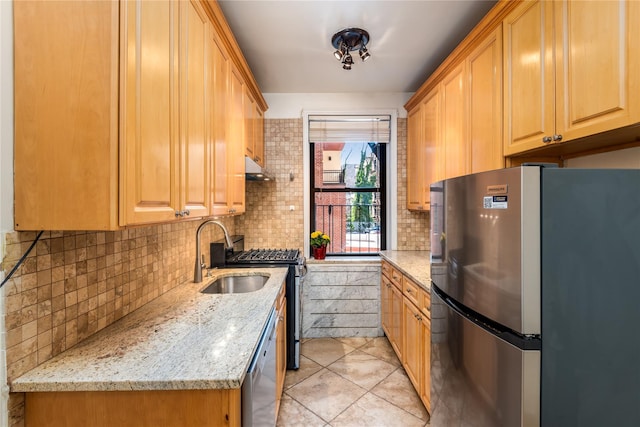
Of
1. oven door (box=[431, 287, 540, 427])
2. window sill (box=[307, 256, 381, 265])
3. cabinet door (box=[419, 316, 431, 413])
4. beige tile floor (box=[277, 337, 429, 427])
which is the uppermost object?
window sill (box=[307, 256, 381, 265])

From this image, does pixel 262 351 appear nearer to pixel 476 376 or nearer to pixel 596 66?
pixel 476 376

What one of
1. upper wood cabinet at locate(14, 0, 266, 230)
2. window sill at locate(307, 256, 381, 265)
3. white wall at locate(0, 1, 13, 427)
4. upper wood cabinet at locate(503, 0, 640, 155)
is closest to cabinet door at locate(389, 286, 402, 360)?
window sill at locate(307, 256, 381, 265)

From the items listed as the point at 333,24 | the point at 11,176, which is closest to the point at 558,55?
the point at 333,24

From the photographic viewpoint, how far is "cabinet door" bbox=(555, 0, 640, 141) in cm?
105

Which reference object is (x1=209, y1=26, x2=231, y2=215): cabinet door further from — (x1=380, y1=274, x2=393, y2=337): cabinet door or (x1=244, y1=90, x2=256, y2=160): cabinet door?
(x1=380, y1=274, x2=393, y2=337): cabinet door

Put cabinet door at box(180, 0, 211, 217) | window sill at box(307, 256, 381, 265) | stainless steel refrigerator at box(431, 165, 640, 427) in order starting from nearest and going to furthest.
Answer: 1. stainless steel refrigerator at box(431, 165, 640, 427)
2. cabinet door at box(180, 0, 211, 217)
3. window sill at box(307, 256, 381, 265)

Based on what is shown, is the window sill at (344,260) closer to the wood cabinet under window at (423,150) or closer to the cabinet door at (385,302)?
→ the cabinet door at (385,302)

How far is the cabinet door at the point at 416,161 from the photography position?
2969 millimetres

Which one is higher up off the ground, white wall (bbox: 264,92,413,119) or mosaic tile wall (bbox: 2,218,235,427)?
white wall (bbox: 264,92,413,119)

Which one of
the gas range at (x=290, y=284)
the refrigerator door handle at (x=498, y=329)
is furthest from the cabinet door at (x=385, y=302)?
the refrigerator door handle at (x=498, y=329)

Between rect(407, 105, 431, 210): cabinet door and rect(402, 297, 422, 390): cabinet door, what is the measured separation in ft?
3.60

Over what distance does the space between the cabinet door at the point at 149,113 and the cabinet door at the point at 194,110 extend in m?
0.07

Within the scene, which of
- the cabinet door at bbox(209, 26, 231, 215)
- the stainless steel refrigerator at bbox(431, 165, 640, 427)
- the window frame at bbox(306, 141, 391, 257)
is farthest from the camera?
the window frame at bbox(306, 141, 391, 257)

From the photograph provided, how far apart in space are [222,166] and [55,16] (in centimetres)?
102
